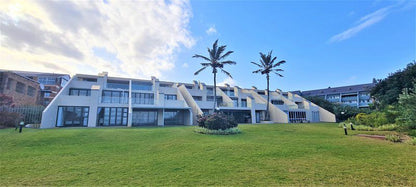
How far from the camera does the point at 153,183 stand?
13.1ft

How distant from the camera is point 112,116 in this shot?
20.2 metres

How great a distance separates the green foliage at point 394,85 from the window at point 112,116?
105 feet

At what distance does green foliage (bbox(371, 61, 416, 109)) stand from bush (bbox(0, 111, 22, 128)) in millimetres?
38760

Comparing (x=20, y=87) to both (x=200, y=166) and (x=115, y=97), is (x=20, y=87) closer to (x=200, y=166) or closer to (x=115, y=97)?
(x=115, y=97)

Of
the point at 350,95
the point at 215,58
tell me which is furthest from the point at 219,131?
the point at 350,95

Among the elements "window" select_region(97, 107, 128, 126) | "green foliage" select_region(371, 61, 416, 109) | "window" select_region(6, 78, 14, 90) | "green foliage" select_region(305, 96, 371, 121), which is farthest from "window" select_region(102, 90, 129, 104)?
"green foliage" select_region(305, 96, 371, 121)

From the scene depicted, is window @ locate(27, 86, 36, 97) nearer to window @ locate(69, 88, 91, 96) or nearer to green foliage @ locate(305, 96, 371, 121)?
window @ locate(69, 88, 91, 96)

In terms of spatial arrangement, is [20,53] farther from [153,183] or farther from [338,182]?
[338,182]

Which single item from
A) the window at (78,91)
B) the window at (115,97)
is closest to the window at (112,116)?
the window at (115,97)

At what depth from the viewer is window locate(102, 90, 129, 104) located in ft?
66.0

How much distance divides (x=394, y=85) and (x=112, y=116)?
115ft

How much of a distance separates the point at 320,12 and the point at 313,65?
376 inches

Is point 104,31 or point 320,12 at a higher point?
point 320,12

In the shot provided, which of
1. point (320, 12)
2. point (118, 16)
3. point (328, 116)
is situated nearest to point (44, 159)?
point (118, 16)
